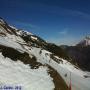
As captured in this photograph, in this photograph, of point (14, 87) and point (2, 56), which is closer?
point (14, 87)

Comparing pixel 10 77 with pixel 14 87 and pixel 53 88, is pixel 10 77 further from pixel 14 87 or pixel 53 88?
pixel 53 88

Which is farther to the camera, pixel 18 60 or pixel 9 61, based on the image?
pixel 18 60

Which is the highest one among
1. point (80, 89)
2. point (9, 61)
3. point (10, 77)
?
point (9, 61)

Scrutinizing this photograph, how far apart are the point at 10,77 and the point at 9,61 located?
22.4 ft

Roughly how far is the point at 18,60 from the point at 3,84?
501 inches

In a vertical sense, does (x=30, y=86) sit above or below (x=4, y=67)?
below

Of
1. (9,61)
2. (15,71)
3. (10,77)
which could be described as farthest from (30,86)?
(9,61)

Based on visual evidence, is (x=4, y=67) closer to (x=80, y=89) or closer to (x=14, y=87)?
(x=14, y=87)

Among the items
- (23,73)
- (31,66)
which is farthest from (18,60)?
(23,73)

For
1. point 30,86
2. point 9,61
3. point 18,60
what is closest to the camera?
point 30,86

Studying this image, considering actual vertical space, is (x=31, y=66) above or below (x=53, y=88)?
above

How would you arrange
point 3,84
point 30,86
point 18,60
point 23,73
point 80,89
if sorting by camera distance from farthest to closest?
point 80,89
point 18,60
point 23,73
point 30,86
point 3,84

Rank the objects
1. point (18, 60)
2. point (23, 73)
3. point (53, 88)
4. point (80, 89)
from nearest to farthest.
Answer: point (53, 88) < point (23, 73) < point (18, 60) < point (80, 89)

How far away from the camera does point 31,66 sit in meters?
33.5
